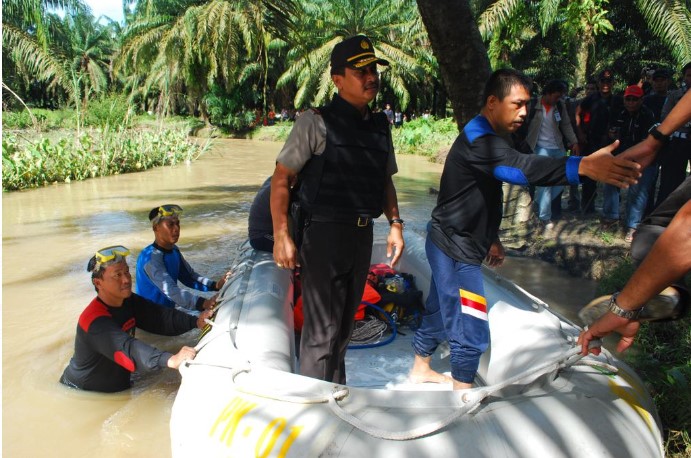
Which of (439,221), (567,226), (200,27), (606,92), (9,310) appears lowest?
(9,310)

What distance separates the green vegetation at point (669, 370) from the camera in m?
2.68

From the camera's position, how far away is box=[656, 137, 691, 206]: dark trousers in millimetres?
4996

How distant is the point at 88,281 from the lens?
6.01 m

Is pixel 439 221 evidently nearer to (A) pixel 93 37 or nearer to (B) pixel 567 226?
(B) pixel 567 226

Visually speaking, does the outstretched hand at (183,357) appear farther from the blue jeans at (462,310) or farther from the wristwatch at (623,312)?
the wristwatch at (623,312)

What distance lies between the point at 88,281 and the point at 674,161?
5.96 meters

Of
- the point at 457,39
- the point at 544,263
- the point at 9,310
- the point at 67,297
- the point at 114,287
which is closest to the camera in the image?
the point at 114,287

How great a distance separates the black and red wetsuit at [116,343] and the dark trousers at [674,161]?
4370mm

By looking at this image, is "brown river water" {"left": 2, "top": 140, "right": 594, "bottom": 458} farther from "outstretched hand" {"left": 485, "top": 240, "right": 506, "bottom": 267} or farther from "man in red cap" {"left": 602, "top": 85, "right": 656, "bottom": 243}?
"outstretched hand" {"left": 485, "top": 240, "right": 506, "bottom": 267}

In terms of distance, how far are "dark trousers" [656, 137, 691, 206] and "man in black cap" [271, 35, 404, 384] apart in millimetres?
3692

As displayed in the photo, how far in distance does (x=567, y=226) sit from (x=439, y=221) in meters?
4.17

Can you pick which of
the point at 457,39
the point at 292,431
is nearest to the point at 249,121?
the point at 457,39

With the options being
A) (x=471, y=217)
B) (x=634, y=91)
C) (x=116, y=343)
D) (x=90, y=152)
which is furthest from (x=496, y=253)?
(x=90, y=152)

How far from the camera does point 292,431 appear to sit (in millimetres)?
1943
